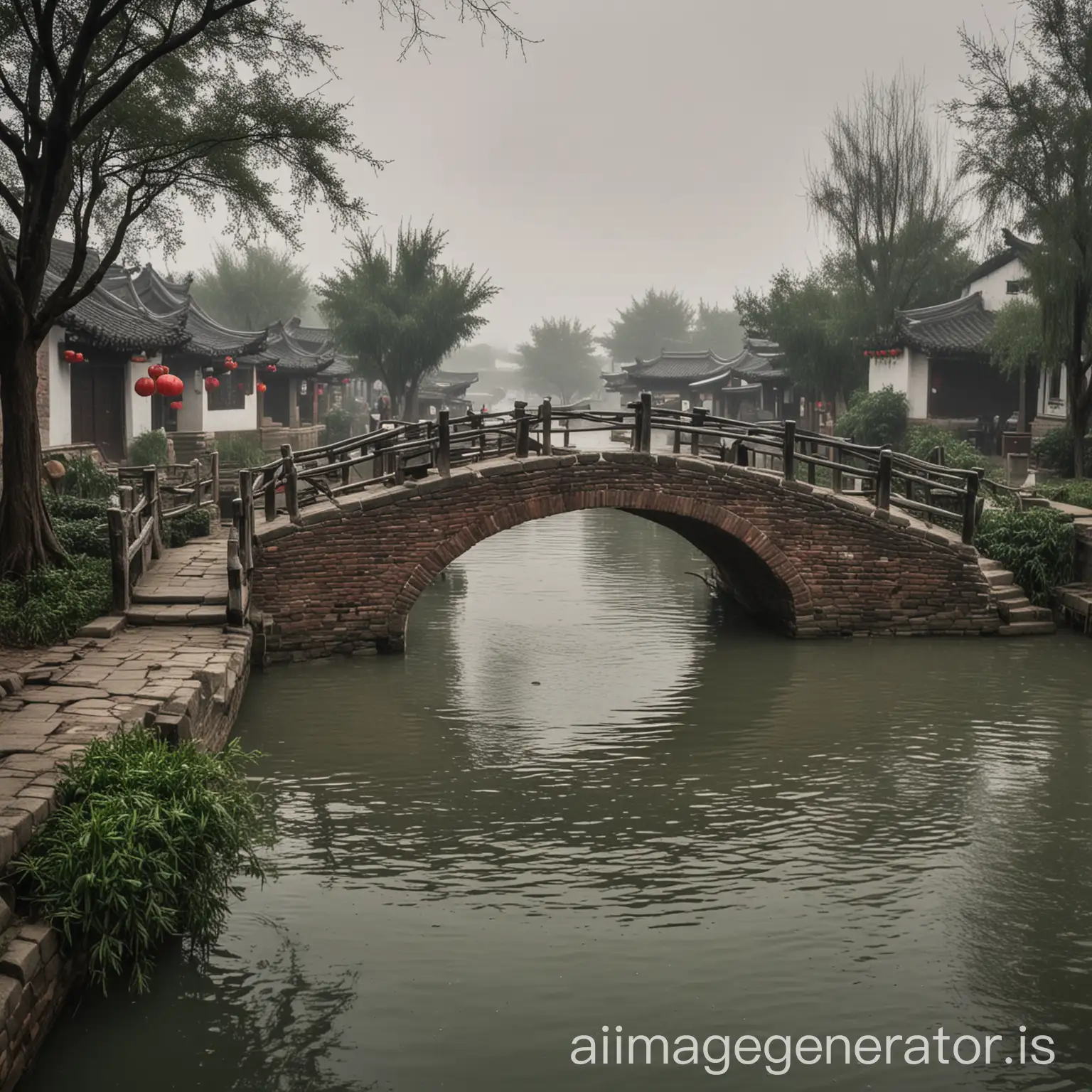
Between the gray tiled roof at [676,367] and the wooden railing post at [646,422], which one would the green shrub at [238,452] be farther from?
the gray tiled roof at [676,367]

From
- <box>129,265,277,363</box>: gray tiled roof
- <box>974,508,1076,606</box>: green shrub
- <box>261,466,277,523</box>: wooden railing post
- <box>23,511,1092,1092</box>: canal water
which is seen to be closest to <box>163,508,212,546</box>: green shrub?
<box>261,466,277,523</box>: wooden railing post

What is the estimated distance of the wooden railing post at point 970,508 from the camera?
14602 millimetres

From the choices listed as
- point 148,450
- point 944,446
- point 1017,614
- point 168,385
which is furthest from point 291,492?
point 944,446

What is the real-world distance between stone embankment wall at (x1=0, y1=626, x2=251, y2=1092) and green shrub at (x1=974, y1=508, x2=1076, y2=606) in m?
8.88

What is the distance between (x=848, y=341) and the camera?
32375 mm

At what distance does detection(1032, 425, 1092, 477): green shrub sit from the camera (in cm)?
2177

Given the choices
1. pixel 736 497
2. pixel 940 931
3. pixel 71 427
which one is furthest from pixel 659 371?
pixel 940 931

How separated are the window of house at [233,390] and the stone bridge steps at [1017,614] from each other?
829 inches

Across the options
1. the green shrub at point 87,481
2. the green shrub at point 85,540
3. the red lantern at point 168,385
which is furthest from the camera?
the red lantern at point 168,385

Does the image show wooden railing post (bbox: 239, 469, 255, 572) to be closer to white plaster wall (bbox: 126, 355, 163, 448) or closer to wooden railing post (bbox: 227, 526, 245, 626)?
wooden railing post (bbox: 227, 526, 245, 626)

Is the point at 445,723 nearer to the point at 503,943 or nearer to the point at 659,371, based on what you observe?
the point at 503,943

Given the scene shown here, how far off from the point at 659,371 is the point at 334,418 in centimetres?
1998

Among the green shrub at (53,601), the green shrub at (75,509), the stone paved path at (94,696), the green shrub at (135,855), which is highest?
the green shrub at (75,509)

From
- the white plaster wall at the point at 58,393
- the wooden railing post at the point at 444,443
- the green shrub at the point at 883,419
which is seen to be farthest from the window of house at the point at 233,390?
the wooden railing post at the point at 444,443
